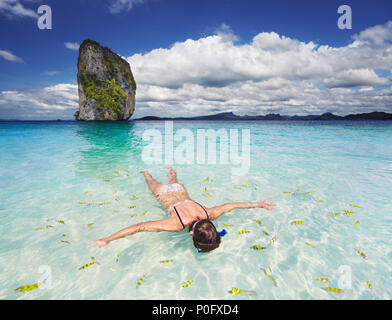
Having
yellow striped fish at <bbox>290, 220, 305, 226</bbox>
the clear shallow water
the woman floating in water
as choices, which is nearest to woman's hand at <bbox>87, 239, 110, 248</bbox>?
the woman floating in water

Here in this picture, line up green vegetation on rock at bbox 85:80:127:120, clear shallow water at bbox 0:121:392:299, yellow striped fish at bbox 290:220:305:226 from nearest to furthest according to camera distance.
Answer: clear shallow water at bbox 0:121:392:299 → yellow striped fish at bbox 290:220:305:226 → green vegetation on rock at bbox 85:80:127:120

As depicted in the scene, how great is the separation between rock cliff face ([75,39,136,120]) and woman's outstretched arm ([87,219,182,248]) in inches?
3731

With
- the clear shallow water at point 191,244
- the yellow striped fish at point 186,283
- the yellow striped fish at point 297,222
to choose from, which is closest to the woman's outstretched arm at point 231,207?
the clear shallow water at point 191,244

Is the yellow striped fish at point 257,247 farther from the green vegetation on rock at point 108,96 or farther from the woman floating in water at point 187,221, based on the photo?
the green vegetation on rock at point 108,96

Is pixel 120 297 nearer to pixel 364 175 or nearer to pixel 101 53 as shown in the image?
pixel 364 175

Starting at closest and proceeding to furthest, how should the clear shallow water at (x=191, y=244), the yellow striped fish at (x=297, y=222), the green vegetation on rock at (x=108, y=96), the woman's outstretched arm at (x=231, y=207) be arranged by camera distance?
the clear shallow water at (x=191, y=244) < the yellow striped fish at (x=297, y=222) < the woman's outstretched arm at (x=231, y=207) < the green vegetation on rock at (x=108, y=96)

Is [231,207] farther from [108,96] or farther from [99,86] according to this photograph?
[99,86]

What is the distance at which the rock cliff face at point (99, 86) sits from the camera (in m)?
85.1

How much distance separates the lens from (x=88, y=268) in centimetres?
367

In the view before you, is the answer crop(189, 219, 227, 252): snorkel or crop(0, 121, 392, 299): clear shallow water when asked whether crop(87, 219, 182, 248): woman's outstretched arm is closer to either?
crop(0, 121, 392, 299): clear shallow water

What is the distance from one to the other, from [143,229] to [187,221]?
1.10 m

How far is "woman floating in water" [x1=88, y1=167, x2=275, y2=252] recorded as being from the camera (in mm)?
4020

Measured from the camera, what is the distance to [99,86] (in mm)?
86812

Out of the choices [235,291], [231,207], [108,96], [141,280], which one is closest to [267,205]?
[231,207]
